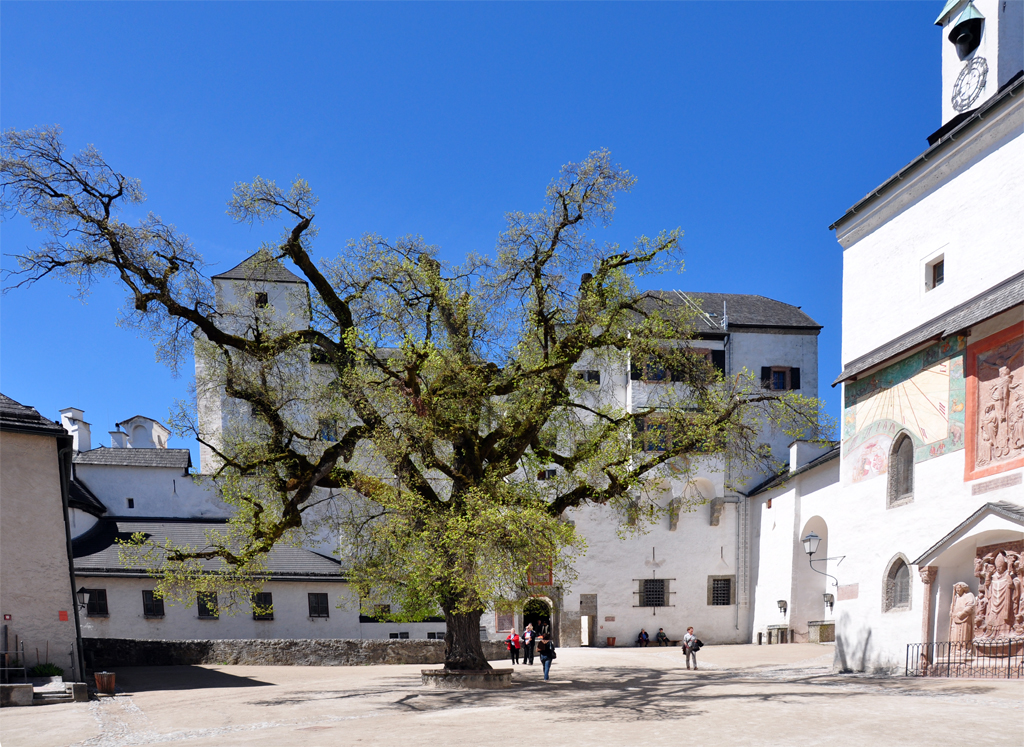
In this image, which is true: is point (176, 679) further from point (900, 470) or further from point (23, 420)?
point (900, 470)

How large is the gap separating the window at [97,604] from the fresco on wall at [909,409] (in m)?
25.4

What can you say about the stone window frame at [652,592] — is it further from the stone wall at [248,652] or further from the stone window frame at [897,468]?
the stone window frame at [897,468]

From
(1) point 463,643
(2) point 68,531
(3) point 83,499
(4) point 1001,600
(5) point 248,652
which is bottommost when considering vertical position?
(5) point 248,652

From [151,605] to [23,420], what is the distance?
46.0 ft

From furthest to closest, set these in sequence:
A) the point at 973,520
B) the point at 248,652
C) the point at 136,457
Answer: the point at 136,457 < the point at 248,652 < the point at 973,520

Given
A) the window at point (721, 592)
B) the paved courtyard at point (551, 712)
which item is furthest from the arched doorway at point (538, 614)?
the paved courtyard at point (551, 712)

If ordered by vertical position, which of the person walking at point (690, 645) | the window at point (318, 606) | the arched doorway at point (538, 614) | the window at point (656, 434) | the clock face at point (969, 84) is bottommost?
the arched doorway at point (538, 614)

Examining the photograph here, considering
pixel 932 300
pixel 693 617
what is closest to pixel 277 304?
pixel 693 617

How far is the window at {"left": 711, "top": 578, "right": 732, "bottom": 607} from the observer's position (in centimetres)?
4056

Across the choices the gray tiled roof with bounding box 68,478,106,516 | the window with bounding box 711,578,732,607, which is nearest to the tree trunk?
the gray tiled roof with bounding box 68,478,106,516

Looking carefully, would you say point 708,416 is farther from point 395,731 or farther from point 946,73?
point 946,73

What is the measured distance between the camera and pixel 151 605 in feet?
110

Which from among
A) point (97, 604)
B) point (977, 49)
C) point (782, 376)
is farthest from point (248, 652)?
point (977, 49)

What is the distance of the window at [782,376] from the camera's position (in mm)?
42697
